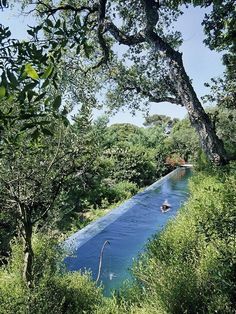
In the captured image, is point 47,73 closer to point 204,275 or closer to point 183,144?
point 204,275

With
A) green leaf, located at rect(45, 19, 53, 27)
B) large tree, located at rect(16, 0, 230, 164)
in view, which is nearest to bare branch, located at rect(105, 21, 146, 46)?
large tree, located at rect(16, 0, 230, 164)

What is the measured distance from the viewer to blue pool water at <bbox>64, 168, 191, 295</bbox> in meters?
8.78

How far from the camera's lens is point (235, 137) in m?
31.7

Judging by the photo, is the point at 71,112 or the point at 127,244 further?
the point at 127,244

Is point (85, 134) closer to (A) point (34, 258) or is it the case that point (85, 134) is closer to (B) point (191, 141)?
(A) point (34, 258)

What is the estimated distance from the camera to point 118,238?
39.0 feet

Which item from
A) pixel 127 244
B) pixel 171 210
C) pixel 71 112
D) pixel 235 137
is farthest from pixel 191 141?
pixel 71 112

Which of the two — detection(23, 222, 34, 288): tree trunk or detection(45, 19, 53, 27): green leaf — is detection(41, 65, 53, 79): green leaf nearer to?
detection(45, 19, 53, 27): green leaf

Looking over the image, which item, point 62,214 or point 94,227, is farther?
point 94,227

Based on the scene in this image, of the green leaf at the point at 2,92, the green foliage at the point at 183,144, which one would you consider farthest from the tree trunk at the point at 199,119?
the green foliage at the point at 183,144

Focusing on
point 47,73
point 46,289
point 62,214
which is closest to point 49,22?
point 47,73

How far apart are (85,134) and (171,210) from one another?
42.4ft

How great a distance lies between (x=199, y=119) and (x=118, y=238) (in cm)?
497

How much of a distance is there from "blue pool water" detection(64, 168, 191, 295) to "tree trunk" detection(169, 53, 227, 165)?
362 cm
